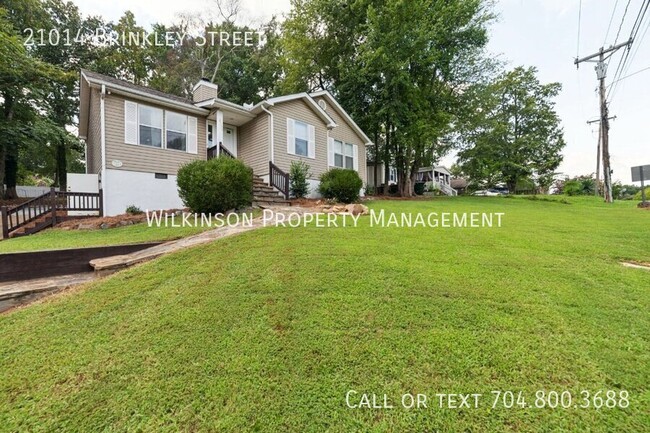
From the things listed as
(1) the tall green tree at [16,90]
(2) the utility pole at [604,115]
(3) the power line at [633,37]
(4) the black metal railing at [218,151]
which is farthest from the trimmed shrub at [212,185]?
(2) the utility pole at [604,115]

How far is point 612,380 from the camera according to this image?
1.82 meters

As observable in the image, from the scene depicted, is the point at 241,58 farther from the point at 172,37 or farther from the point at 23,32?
the point at 23,32

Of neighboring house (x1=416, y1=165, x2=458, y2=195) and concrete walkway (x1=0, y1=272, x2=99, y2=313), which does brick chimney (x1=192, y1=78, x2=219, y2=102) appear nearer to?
concrete walkway (x1=0, y1=272, x2=99, y2=313)

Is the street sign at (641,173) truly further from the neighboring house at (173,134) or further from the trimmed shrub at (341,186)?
the neighboring house at (173,134)

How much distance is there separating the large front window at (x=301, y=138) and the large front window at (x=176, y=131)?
4539 mm

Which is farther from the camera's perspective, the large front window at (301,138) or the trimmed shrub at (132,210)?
the large front window at (301,138)

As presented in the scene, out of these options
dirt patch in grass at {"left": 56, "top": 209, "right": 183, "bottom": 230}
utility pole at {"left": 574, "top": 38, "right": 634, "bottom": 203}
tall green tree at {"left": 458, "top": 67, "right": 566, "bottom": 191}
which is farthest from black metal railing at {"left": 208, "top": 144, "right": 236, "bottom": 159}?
tall green tree at {"left": 458, "top": 67, "right": 566, "bottom": 191}

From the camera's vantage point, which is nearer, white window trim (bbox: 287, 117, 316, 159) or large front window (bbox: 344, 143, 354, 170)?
white window trim (bbox: 287, 117, 316, 159)

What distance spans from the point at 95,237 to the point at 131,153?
4.62m

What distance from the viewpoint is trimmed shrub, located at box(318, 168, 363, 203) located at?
11703 millimetres

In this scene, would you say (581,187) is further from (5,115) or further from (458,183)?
(5,115)

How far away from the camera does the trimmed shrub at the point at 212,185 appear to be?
7.58 meters

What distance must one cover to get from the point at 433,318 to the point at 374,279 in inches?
33.0

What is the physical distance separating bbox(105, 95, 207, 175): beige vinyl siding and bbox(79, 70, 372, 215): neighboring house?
27 mm
